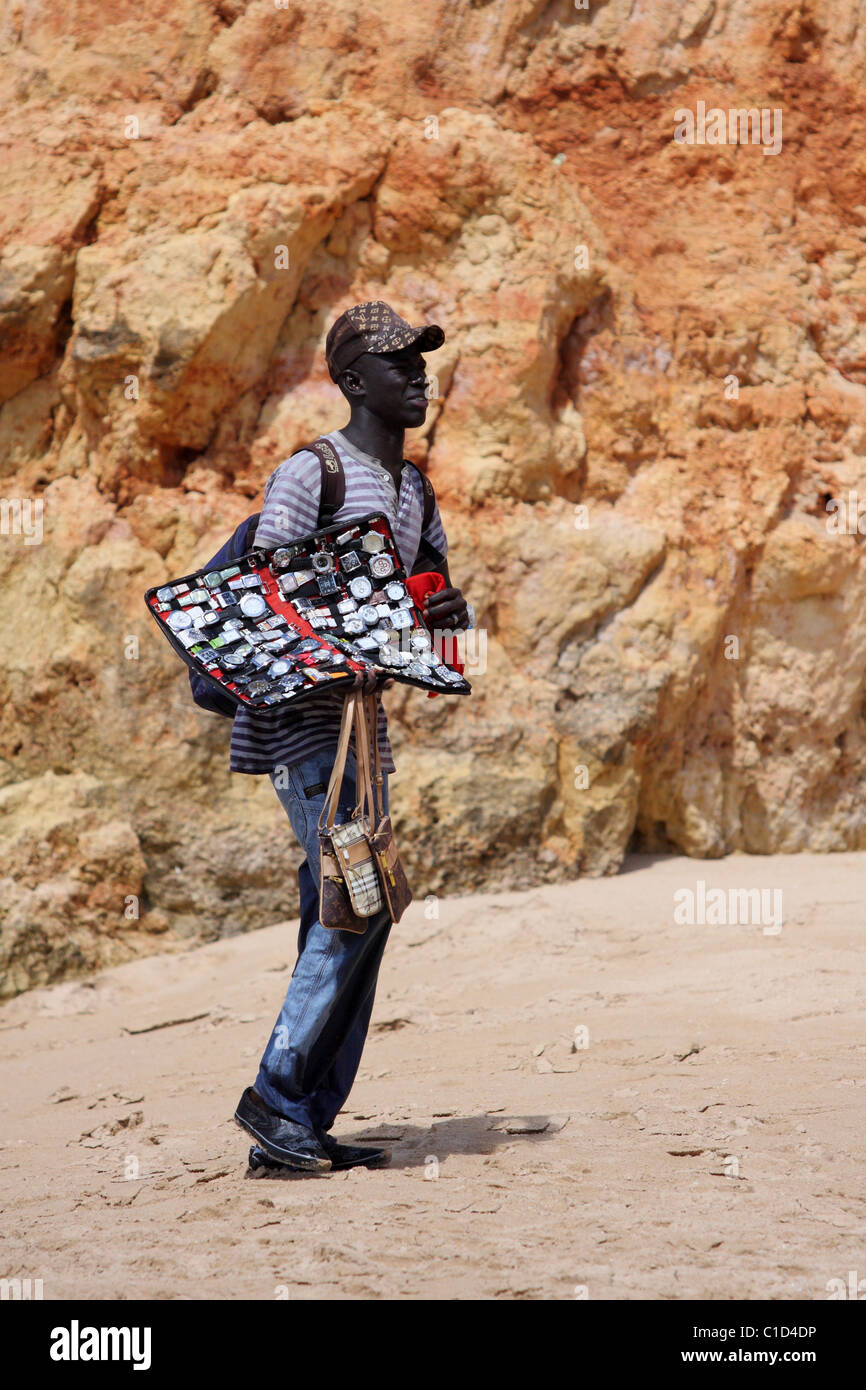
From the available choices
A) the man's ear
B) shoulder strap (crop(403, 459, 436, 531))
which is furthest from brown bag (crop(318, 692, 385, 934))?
the man's ear

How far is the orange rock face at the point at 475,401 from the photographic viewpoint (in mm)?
6570

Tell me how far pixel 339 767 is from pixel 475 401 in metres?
4.17

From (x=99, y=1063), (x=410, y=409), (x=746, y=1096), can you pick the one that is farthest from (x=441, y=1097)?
(x=410, y=409)

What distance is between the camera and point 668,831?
7.25 metres

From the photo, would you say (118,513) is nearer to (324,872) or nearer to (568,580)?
(568,580)

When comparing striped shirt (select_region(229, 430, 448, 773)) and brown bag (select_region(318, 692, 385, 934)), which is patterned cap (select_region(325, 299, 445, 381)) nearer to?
striped shirt (select_region(229, 430, 448, 773))

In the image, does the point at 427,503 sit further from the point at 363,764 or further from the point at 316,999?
the point at 316,999

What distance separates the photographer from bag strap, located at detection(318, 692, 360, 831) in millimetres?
3223

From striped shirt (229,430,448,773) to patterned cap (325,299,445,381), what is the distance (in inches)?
9.1

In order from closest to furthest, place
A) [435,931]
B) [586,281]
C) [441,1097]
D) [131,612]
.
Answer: [441,1097] → [435,931] → [131,612] → [586,281]

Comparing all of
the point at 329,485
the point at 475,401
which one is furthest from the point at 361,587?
the point at 475,401

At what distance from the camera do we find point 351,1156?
131 inches

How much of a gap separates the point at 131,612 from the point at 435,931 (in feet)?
7.27

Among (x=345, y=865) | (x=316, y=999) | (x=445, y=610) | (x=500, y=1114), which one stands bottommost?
(x=500, y=1114)
